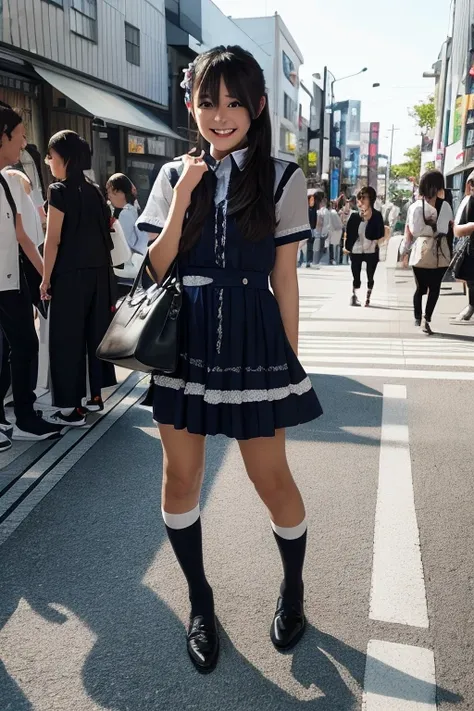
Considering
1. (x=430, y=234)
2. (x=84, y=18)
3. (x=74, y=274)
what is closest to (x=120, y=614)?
(x=74, y=274)

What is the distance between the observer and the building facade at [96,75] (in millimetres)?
12695

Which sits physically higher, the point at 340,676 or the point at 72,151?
the point at 72,151

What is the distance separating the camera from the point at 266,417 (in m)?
2.16

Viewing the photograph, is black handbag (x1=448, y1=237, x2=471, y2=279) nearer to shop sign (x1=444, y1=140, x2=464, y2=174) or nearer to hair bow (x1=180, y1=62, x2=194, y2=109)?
hair bow (x1=180, y1=62, x2=194, y2=109)

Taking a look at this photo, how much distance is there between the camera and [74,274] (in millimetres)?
4703

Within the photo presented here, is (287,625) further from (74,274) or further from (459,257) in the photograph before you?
(459,257)


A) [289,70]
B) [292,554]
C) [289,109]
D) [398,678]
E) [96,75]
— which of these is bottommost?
[398,678]

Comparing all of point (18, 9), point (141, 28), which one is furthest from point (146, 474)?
point (141, 28)

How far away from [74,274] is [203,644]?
2.98 metres

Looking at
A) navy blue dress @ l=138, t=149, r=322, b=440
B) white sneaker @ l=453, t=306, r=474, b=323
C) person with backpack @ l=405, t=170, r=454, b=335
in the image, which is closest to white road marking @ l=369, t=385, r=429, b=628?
navy blue dress @ l=138, t=149, r=322, b=440

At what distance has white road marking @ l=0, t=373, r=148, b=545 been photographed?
3471 millimetres

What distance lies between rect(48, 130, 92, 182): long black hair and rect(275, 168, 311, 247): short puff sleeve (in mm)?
2655

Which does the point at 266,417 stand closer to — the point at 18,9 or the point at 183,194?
the point at 183,194

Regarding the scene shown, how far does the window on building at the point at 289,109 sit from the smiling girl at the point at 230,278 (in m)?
58.8
